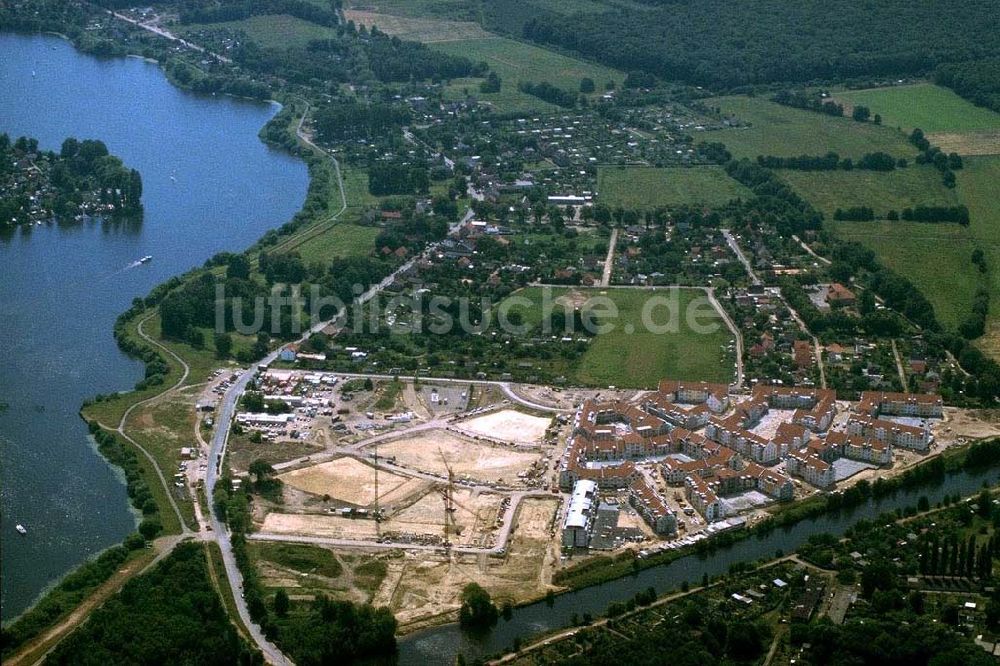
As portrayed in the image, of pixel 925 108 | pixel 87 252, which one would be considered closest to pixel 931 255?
pixel 925 108

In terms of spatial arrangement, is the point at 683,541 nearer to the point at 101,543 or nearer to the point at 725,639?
the point at 725,639

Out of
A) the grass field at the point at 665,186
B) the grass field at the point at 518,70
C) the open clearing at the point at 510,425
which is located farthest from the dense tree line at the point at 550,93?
the open clearing at the point at 510,425

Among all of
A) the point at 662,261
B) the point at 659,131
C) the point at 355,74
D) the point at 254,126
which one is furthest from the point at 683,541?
the point at 355,74

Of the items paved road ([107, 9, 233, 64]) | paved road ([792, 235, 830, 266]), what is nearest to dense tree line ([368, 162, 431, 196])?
paved road ([792, 235, 830, 266])

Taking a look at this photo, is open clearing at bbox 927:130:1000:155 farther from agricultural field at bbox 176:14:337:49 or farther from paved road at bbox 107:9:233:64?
paved road at bbox 107:9:233:64

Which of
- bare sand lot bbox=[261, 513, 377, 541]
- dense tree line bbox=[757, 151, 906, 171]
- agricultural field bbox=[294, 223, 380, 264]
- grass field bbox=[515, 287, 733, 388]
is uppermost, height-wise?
dense tree line bbox=[757, 151, 906, 171]

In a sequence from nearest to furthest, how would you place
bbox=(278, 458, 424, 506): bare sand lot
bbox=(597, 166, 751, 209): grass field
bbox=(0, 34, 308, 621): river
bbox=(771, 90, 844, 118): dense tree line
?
bbox=(0, 34, 308, 621): river → bbox=(278, 458, 424, 506): bare sand lot → bbox=(597, 166, 751, 209): grass field → bbox=(771, 90, 844, 118): dense tree line
